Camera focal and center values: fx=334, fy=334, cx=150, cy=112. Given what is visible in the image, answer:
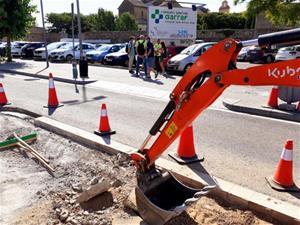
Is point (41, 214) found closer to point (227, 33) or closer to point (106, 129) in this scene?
point (106, 129)

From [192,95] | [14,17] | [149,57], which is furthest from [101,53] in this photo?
[192,95]

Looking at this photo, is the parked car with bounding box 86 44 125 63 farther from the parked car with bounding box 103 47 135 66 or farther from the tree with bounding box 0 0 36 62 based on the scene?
the tree with bounding box 0 0 36 62

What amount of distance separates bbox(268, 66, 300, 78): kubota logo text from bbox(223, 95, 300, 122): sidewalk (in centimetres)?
582

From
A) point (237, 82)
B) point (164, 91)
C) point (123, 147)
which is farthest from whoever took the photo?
point (164, 91)

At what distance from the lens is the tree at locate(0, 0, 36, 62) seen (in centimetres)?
2512

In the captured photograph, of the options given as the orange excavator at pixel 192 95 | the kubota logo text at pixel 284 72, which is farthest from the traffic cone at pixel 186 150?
the kubota logo text at pixel 284 72

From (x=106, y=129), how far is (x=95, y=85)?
7349 mm

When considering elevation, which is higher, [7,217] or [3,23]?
[3,23]

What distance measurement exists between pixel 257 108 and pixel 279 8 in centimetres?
1043

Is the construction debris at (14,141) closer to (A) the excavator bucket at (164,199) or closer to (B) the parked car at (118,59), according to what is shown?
(A) the excavator bucket at (164,199)

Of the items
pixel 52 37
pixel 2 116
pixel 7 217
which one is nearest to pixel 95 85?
pixel 2 116

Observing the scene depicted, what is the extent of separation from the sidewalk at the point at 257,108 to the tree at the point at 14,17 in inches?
827

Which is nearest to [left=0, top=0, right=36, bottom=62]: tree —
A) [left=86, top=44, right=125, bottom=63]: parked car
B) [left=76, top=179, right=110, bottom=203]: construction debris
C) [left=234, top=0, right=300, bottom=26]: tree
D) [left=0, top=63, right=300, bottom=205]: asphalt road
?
[left=86, top=44, right=125, bottom=63]: parked car

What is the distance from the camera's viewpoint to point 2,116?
879cm
